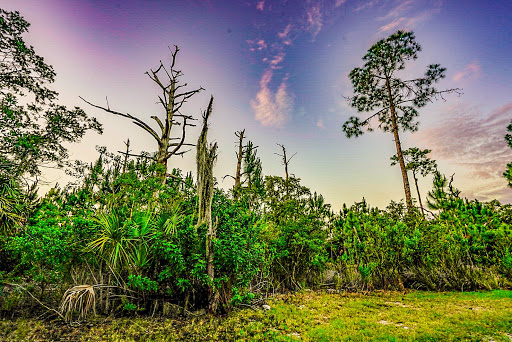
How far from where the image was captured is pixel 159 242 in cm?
447

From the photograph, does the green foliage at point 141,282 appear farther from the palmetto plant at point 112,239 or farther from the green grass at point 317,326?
the green grass at point 317,326

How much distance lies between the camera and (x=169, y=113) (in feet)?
35.7

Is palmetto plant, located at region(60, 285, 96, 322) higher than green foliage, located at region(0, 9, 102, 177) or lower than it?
lower

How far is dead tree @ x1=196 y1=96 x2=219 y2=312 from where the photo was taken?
495cm

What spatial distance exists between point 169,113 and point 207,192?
7237mm

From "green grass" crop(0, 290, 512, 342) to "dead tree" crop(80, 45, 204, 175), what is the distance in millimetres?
7194

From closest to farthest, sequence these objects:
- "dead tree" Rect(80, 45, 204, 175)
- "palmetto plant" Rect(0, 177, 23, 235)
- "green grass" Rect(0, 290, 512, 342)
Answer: "green grass" Rect(0, 290, 512, 342), "palmetto plant" Rect(0, 177, 23, 235), "dead tree" Rect(80, 45, 204, 175)

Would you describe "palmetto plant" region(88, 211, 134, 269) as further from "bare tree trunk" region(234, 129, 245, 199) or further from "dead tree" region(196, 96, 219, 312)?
"bare tree trunk" region(234, 129, 245, 199)

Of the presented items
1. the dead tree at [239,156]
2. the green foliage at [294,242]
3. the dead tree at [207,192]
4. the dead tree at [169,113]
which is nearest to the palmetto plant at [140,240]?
the dead tree at [207,192]

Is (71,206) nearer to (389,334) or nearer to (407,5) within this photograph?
(389,334)

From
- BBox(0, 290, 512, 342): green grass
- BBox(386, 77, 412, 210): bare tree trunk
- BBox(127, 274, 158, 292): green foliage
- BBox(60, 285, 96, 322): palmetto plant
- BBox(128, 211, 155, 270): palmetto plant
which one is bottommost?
BBox(0, 290, 512, 342): green grass

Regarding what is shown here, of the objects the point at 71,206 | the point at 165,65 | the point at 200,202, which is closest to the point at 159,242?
the point at 200,202

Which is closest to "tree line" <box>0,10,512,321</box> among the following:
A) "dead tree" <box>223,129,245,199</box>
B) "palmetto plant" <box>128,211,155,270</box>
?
A: "palmetto plant" <box>128,211,155,270</box>

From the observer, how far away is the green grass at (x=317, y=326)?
359 cm
